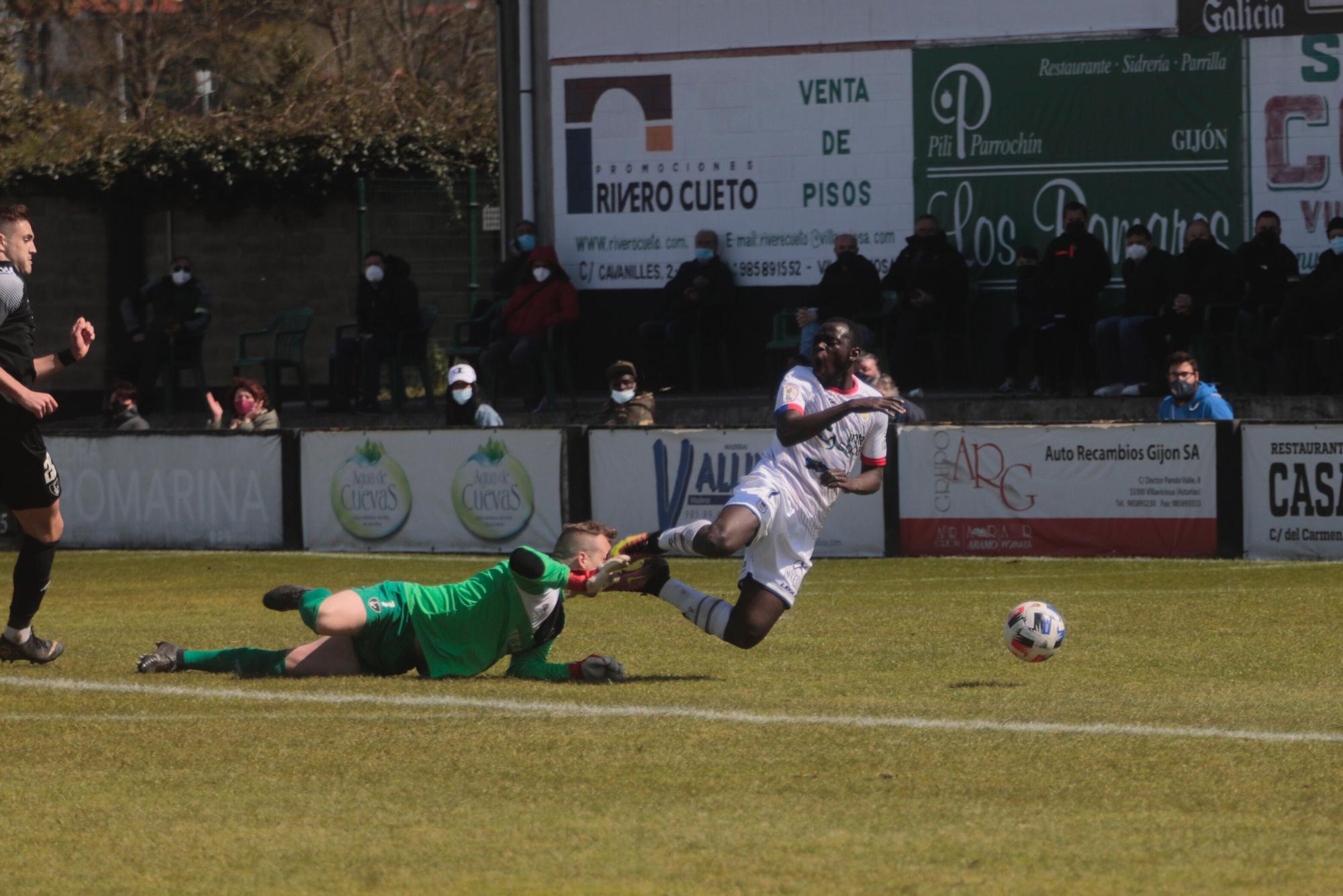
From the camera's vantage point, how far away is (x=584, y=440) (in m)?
18.5

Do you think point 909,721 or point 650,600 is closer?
point 909,721

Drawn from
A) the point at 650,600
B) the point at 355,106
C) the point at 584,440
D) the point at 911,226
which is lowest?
the point at 650,600

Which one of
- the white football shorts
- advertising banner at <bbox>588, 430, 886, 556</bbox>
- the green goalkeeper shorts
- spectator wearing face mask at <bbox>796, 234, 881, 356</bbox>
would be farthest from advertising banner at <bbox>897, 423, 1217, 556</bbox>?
the green goalkeeper shorts

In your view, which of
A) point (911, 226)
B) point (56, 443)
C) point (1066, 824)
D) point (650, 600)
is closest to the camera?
point (1066, 824)

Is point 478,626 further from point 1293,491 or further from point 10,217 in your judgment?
point 1293,491

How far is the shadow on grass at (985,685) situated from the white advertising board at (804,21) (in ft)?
50.0

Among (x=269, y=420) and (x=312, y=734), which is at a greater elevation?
(x=269, y=420)

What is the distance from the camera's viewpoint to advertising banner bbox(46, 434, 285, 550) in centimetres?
1973

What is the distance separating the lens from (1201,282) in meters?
20.8

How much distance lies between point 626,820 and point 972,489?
1108cm

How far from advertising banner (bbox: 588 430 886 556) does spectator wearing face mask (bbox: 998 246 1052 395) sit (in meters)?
4.90

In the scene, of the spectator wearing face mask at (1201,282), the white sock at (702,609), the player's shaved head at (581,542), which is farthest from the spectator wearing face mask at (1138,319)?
the player's shaved head at (581,542)

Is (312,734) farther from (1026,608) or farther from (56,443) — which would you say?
(56,443)

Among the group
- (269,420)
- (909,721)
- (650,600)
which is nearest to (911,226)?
(269,420)
